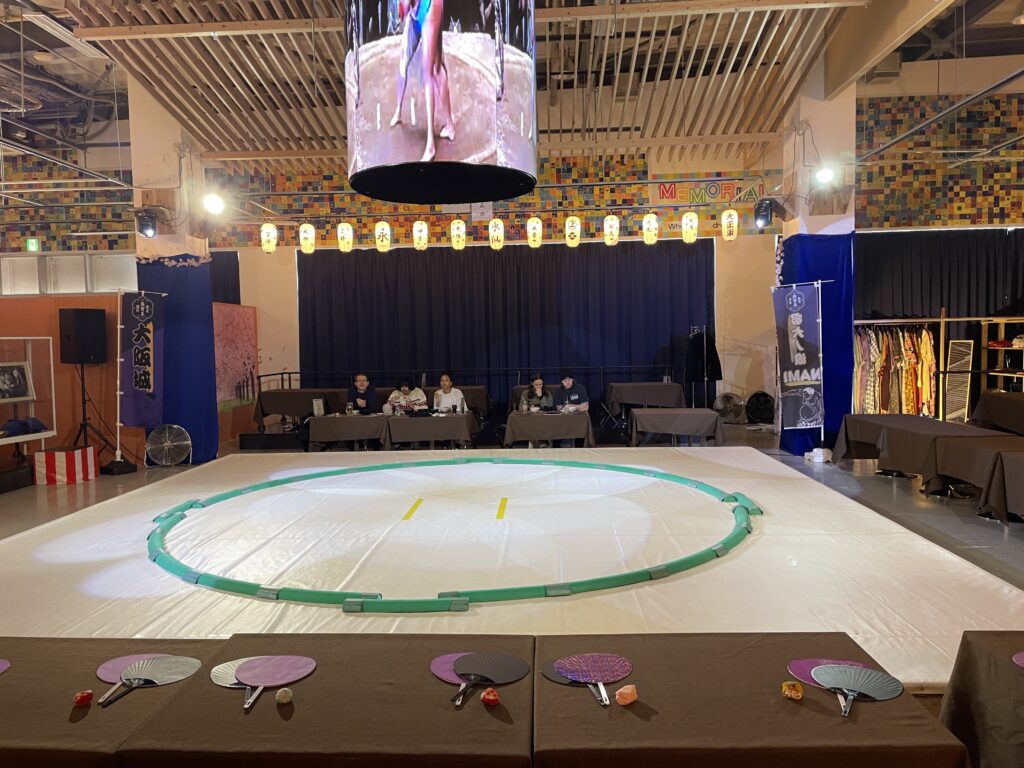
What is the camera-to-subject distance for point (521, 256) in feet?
38.8

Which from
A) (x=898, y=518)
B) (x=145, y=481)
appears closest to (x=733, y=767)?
(x=898, y=518)

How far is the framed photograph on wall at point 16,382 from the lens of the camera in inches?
280

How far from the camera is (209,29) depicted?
6.41m

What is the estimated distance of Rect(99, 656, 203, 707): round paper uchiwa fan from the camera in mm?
1431

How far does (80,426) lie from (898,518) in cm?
836

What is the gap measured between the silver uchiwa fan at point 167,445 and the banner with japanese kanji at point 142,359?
0.68ft

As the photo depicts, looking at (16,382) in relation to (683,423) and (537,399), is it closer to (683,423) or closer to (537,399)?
(537,399)

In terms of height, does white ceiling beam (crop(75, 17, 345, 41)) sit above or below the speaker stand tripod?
above

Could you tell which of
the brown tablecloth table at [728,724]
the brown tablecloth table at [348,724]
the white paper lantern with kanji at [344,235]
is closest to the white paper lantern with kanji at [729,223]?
the white paper lantern with kanji at [344,235]

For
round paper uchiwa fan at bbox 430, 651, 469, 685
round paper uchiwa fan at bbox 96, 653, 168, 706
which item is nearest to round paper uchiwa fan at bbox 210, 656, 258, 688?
round paper uchiwa fan at bbox 96, 653, 168, 706

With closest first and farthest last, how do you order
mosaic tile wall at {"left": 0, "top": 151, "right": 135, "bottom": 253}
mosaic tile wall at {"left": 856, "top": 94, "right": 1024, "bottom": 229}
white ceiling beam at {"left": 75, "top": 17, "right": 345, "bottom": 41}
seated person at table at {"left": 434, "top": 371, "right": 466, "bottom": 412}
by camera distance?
white ceiling beam at {"left": 75, "top": 17, "right": 345, "bottom": 41} → seated person at table at {"left": 434, "top": 371, "right": 466, "bottom": 412} → mosaic tile wall at {"left": 856, "top": 94, "right": 1024, "bottom": 229} → mosaic tile wall at {"left": 0, "top": 151, "right": 135, "bottom": 253}

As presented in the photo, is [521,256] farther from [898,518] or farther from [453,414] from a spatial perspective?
[898,518]

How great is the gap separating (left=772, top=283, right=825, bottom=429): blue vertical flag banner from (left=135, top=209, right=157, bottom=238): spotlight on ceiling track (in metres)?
7.04

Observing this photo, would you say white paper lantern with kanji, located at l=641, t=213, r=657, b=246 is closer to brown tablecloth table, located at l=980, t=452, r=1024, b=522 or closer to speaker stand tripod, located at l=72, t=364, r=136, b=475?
brown tablecloth table, located at l=980, t=452, r=1024, b=522
